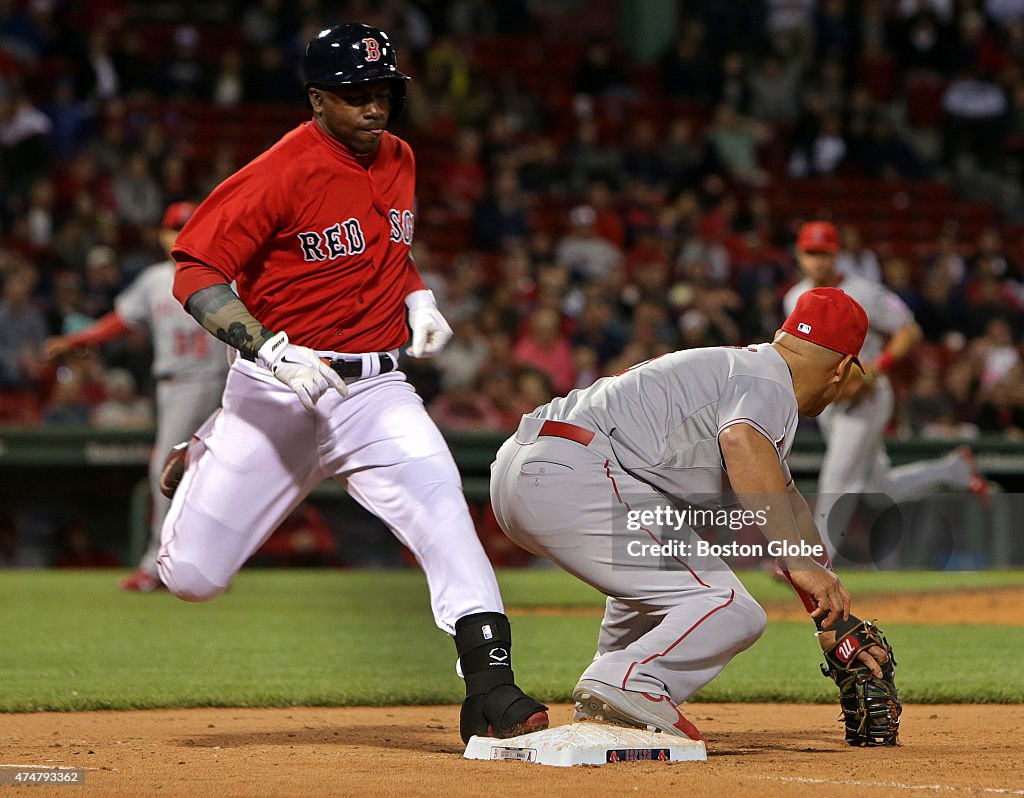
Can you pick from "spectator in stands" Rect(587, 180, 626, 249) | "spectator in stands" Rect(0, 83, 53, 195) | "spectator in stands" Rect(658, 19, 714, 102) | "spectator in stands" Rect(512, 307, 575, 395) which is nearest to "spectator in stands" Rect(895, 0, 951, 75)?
A: "spectator in stands" Rect(658, 19, 714, 102)

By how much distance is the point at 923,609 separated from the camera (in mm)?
10180

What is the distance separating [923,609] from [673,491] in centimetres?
586

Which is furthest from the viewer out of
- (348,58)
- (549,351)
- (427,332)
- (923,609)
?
(549,351)

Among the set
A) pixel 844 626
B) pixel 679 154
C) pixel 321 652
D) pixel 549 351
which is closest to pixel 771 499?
pixel 844 626

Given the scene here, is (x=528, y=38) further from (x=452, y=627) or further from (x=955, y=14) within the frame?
(x=452, y=627)

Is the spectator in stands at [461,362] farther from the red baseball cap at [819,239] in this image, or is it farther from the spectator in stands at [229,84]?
the spectator in stands at [229,84]

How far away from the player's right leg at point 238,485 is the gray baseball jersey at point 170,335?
16.7 feet

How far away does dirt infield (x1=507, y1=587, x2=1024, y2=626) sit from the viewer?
972 centimetres

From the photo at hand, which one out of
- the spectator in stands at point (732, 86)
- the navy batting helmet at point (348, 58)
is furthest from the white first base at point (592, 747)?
the spectator in stands at point (732, 86)

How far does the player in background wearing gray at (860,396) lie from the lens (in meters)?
9.89

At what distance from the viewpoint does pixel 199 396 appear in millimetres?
10352

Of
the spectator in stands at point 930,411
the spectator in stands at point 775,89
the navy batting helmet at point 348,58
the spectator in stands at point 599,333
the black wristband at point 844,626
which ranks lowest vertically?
the spectator in stands at point 930,411

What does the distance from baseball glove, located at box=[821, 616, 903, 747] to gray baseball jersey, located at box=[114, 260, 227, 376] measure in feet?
20.0

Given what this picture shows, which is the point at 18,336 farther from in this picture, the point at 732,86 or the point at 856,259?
the point at 732,86
